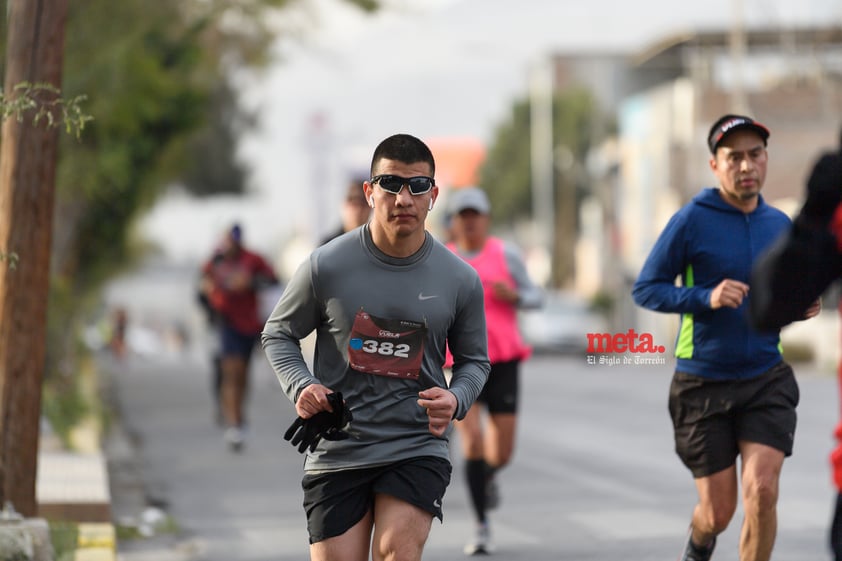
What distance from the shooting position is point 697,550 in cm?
706

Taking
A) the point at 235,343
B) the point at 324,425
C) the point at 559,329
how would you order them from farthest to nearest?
the point at 559,329 → the point at 235,343 → the point at 324,425

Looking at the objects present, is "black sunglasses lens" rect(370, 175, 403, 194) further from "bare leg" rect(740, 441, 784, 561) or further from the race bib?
"bare leg" rect(740, 441, 784, 561)

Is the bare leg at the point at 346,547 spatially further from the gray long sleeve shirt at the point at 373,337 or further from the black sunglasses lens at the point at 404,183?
the black sunglasses lens at the point at 404,183

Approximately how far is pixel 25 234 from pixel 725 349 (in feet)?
12.0

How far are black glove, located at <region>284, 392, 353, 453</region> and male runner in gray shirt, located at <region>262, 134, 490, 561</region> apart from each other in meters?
0.07

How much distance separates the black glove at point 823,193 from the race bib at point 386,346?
1.52 m

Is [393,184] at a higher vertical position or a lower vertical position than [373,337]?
higher

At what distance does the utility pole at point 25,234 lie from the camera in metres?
8.53

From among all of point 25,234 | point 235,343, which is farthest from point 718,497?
point 235,343

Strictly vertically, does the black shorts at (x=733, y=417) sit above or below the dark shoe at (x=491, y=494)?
above

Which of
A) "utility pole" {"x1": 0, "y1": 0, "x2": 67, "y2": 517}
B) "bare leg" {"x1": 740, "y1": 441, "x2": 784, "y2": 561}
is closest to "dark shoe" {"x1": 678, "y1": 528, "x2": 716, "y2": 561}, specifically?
"bare leg" {"x1": 740, "y1": 441, "x2": 784, "y2": 561}

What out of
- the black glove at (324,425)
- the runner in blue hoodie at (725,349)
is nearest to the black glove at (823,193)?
the black glove at (324,425)

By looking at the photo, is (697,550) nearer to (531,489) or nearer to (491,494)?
(491,494)

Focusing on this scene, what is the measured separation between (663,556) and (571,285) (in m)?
71.8
